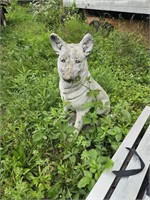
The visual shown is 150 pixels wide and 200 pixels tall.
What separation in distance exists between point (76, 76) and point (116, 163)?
668 millimetres

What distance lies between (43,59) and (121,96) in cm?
147

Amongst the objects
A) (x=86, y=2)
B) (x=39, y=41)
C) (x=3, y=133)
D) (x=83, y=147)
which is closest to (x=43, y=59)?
(x=39, y=41)

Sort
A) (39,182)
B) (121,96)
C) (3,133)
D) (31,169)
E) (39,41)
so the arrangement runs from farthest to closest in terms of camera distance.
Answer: (39,41) → (121,96) → (3,133) → (31,169) → (39,182)

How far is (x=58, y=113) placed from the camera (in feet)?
7.04

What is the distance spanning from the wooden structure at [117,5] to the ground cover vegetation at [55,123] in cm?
52

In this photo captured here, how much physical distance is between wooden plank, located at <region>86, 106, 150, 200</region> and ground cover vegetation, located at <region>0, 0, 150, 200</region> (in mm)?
59

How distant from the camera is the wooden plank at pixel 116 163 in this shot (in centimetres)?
143

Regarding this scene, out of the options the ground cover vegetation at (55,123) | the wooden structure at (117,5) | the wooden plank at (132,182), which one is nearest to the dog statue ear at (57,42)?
the ground cover vegetation at (55,123)

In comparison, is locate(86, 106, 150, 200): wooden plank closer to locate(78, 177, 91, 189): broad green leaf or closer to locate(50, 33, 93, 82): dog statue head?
locate(78, 177, 91, 189): broad green leaf

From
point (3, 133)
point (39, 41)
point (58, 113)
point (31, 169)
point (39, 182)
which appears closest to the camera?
point (39, 182)

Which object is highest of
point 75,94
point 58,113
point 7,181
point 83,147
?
point 75,94

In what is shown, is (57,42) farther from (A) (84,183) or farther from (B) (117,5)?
(B) (117,5)

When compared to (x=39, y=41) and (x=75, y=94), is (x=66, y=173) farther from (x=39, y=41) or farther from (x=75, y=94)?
(x=39, y=41)

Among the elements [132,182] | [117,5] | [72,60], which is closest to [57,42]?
[72,60]
